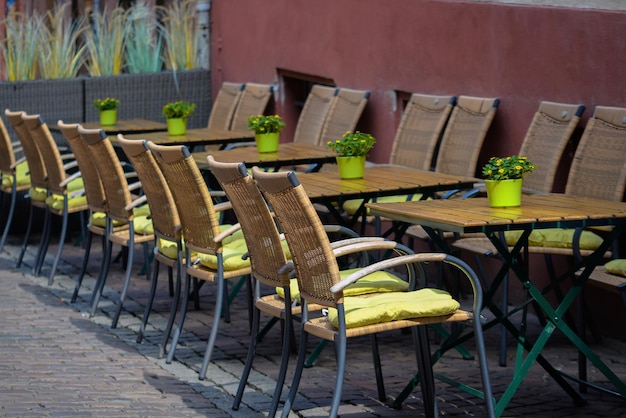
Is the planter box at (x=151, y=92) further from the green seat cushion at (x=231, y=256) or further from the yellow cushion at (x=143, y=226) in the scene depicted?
the green seat cushion at (x=231, y=256)

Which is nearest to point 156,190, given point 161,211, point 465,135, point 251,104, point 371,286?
point 161,211

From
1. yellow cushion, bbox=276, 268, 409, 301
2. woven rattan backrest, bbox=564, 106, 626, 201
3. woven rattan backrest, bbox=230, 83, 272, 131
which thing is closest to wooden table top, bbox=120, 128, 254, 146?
woven rattan backrest, bbox=230, 83, 272, 131

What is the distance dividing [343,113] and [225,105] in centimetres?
200

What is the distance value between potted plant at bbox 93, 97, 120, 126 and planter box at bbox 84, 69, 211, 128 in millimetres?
831

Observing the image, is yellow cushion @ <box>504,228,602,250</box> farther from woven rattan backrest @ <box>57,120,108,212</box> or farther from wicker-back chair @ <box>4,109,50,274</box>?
wicker-back chair @ <box>4,109,50,274</box>

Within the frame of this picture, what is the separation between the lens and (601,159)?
6.29 meters

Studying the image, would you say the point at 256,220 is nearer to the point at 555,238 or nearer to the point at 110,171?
the point at 555,238

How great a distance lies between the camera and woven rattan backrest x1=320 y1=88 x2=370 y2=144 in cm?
879

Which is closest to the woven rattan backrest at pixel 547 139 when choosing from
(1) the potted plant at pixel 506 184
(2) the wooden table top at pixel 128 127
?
(1) the potted plant at pixel 506 184

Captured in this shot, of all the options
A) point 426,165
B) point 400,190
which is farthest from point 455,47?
point 400,190

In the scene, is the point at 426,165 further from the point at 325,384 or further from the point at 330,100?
the point at 325,384

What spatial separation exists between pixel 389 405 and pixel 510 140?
2.53 metres

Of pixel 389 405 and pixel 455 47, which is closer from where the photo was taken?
pixel 389 405

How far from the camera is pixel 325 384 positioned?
5539 mm
